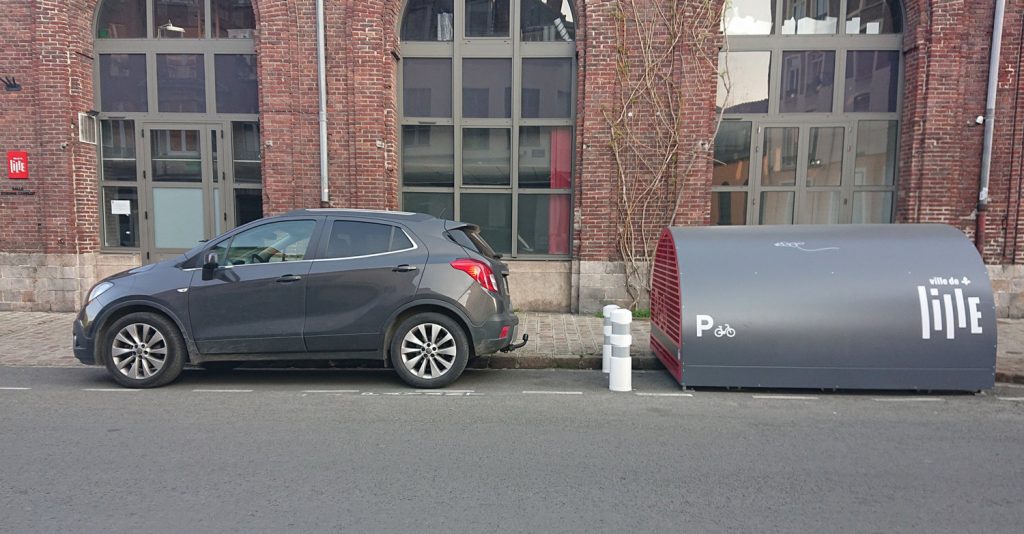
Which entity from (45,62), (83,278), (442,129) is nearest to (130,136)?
(45,62)

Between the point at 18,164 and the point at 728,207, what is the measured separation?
12.1m

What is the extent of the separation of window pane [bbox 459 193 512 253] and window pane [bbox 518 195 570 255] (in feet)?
0.76

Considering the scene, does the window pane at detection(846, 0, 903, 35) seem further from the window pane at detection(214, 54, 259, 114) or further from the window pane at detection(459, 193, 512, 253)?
the window pane at detection(214, 54, 259, 114)

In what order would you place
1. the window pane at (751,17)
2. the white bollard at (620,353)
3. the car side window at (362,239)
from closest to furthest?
the white bollard at (620,353) → the car side window at (362,239) → the window pane at (751,17)

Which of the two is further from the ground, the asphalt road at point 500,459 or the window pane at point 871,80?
the window pane at point 871,80

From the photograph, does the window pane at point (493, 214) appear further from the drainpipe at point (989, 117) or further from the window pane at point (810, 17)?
the drainpipe at point (989, 117)

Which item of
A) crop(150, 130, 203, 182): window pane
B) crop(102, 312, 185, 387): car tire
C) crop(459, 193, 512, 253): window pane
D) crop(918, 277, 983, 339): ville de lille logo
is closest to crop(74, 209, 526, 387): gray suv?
crop(102, 312, 185, 387): car tire

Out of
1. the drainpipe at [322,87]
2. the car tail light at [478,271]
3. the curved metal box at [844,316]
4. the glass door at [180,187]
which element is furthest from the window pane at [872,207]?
the glass door at [180,187]

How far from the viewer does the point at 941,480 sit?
415 cm

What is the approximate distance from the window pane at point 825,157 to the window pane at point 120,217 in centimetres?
1193

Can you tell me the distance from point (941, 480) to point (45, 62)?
13222 millimetres

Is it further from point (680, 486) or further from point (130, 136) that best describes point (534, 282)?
point (130, 136)

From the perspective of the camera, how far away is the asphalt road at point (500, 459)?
3.60 metres

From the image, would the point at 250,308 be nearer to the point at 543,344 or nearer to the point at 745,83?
the point at 543,344
